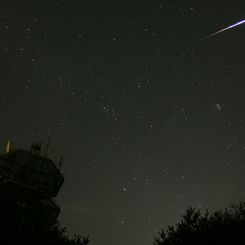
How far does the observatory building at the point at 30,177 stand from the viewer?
36.9 meters

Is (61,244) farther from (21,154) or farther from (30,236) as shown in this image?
(21,154)

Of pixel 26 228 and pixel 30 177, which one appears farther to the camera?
pixel 30 177

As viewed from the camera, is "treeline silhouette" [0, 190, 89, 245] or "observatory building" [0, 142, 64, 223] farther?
"observatory building" [0, 142, 64, 223]

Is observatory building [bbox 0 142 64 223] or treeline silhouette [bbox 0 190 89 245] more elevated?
observatory building [bbox 0 142 64 223]

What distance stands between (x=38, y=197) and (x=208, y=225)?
18713 mm

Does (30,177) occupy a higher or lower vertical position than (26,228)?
higher

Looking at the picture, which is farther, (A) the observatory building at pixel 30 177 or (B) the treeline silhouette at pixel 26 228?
(A) the observatory building at pixel 30 177

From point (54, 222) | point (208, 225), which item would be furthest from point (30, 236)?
point (208, 225)

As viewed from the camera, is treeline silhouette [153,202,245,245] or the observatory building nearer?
treeline silhouette [153,202,245,245]

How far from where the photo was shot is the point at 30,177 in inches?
1481

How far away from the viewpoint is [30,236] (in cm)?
2411

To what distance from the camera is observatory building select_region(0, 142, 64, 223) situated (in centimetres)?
3694

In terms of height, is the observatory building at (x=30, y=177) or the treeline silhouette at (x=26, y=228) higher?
the observatory building at (x=30, y=177)

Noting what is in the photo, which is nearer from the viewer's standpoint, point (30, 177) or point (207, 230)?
point (207, 230)
